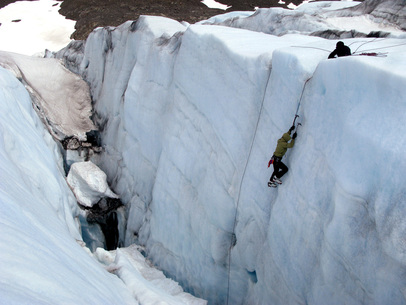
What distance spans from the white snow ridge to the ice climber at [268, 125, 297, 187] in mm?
155

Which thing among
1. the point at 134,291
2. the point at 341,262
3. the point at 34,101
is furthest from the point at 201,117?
the point at 34,101

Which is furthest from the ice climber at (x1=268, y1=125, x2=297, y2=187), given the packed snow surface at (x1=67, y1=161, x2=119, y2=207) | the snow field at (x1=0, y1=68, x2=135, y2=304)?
the packed snow surface at (x1=67, y1=161, x2=119, y2=207)

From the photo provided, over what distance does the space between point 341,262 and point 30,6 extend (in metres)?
29.3

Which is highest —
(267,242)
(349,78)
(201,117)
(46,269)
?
(349,78)

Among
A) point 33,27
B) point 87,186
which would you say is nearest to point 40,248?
point 87,186

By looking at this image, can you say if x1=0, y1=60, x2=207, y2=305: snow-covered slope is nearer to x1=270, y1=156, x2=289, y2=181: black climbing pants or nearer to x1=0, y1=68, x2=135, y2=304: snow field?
x1=0, y1=68, x2=135, y2=304: snow field

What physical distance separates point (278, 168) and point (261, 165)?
553 mm

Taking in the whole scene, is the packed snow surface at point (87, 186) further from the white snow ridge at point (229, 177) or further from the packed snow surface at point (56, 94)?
the packed snow surface at point (56, 94)

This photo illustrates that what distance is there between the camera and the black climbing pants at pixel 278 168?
198 inches

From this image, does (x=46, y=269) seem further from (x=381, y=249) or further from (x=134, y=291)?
(x=381, y=249)

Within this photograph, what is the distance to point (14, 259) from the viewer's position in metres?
3.03

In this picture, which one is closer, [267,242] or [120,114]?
[267,242]

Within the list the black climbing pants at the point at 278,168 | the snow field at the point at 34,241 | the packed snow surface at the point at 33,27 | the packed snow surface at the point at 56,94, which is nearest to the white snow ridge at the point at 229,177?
the snow field at the point at 34,241

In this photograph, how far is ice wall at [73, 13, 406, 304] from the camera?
3.84 meters
